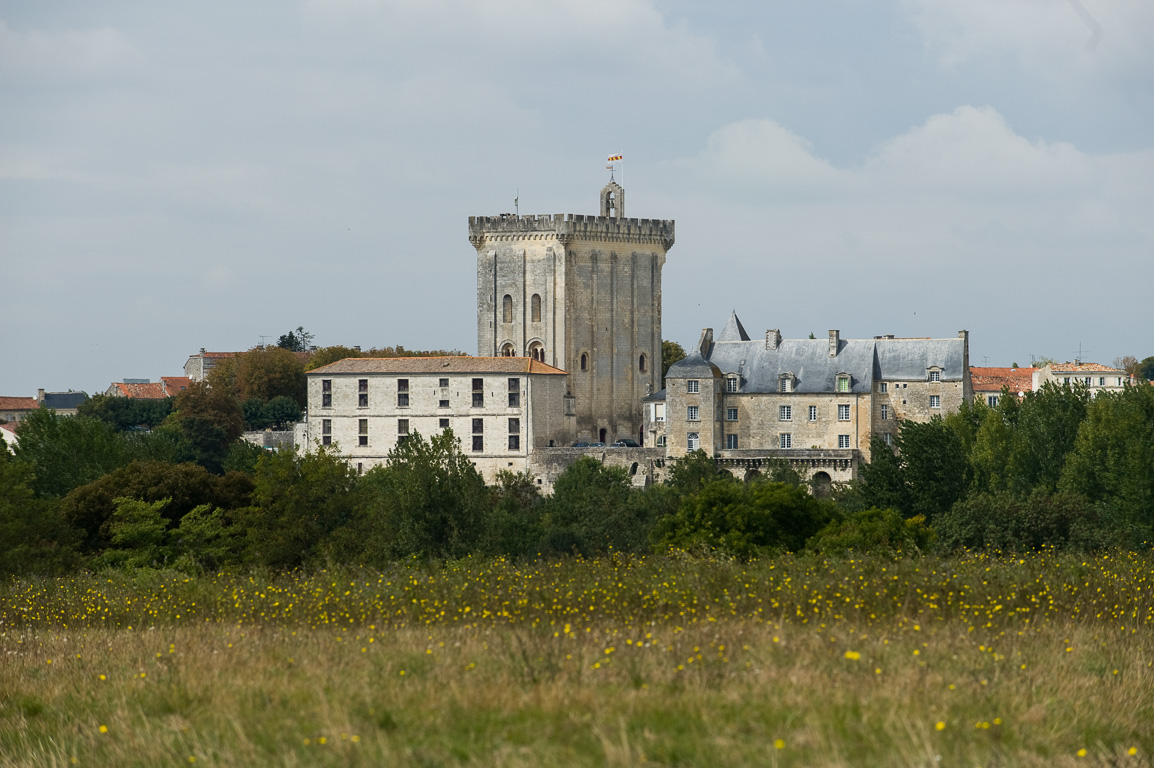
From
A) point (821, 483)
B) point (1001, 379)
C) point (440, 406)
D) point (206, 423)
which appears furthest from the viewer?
point (1001, 379)

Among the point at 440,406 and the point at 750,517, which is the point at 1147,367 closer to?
the point at 440,406

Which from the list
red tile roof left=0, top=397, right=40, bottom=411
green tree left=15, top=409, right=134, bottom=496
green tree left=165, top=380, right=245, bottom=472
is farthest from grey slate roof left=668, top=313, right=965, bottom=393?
red tile roof left=0, top=397, right=40, bottom=411

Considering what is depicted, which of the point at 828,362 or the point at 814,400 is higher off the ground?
the point at 828,362

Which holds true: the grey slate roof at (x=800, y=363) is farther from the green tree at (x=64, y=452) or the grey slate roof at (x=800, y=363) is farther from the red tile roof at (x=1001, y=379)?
the green tree at (x=64, y=452)

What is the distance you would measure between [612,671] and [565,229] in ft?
235

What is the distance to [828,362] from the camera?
7256 cm

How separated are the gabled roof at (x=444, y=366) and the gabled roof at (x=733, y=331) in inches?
347

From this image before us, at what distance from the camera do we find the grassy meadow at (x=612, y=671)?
354 inches

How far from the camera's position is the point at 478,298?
8275 centimetres

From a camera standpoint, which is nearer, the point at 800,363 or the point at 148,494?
the point at 148,494

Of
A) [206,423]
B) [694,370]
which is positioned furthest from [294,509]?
[206,423]

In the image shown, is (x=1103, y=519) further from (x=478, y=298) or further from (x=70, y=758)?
(x=478, y=298)

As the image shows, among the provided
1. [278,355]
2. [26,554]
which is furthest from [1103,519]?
[278,355]

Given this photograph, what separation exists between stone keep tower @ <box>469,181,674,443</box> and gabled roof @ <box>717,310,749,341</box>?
21.1ft
